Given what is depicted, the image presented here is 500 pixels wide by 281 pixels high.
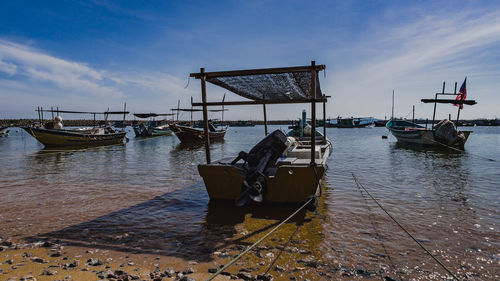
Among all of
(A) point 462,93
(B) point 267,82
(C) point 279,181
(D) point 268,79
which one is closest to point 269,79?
(D) point 268,79

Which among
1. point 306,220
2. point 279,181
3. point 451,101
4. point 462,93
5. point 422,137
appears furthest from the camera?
point 422,137

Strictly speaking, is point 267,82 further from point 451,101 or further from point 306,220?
point 451,101

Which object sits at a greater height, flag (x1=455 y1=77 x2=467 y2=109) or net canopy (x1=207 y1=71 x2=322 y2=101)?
flag (x1=455 y1=77 x2=467 y2=109)

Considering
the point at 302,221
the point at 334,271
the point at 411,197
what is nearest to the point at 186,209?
the point at 302,221

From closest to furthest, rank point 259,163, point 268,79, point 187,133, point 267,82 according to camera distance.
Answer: point 259,163
point 268,79
point 267,82
point 187,133

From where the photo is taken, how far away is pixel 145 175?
13.5m

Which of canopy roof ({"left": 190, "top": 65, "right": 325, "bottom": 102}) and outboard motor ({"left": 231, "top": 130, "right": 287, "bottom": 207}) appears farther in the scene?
canopy roof ({"left": 190, "top": 65, "right": 325, "bottom": 102})

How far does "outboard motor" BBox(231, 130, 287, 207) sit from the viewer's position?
5.77 m

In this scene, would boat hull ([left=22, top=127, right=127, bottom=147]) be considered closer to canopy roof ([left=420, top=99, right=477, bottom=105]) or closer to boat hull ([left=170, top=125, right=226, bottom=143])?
boat hull ([left=170, top=125, right=226, bottom=143])

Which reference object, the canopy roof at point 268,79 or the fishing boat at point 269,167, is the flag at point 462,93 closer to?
the canopy roof at point 268,79

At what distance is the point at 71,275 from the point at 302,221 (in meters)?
4.85

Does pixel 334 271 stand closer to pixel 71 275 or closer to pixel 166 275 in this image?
pixel 166 275

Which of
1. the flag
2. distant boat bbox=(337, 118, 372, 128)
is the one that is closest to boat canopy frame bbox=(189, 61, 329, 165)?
the flag

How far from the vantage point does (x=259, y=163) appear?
6441mm
